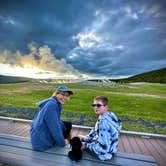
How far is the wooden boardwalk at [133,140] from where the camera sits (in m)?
2.93

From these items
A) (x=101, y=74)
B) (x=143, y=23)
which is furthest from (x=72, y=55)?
(x=143, y=23)

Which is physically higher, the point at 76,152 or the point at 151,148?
the point at 76,152

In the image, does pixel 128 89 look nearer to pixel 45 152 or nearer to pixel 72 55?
pixel 72 55

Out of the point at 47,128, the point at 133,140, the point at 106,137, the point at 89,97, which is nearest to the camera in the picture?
the point at 106,137

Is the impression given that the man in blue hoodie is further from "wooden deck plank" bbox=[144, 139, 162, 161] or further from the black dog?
"wooden deck plank" bbox=[144, 139, 162, 161]

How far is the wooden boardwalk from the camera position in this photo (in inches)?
115

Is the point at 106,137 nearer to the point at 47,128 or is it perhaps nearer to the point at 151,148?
the point at 47,128

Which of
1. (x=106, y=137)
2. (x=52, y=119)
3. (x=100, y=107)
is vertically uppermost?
(x=100, y=107)

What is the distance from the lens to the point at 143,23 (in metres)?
5.54

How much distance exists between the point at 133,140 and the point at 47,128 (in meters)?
2.44

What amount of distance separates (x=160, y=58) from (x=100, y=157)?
622 centimetres

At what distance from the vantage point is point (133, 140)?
3.46m

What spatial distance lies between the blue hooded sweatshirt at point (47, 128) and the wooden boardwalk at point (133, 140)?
5.72ft

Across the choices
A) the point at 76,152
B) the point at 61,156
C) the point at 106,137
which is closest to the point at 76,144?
the point at 76,152
